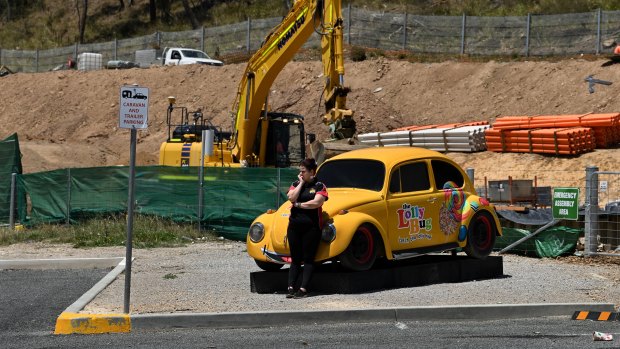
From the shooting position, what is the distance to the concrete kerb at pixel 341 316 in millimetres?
11148

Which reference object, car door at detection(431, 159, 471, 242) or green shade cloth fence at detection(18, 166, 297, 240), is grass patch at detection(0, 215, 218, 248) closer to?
green shade cloth fence at detection(18, 166, 297, 240)

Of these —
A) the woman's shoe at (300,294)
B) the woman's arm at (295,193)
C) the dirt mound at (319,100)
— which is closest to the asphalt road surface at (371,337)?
the woman's shoe at (300,294)

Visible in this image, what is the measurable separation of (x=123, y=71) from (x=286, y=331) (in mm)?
44988

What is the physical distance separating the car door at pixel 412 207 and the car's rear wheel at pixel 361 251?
0.48 metres

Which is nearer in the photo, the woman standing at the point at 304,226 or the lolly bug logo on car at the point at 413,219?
the woman standing at the point at 304,226

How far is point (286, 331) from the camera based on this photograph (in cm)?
1084

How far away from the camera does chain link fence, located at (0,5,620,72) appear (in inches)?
1690

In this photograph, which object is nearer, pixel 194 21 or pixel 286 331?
pixel 286 331

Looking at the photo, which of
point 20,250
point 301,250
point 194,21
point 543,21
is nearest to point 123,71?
point 194,21

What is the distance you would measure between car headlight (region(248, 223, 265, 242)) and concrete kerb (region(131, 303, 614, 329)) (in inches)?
100

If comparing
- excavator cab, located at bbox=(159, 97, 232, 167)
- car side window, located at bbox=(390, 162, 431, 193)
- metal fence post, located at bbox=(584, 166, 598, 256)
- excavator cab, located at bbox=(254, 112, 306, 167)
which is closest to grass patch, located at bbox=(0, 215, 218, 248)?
excavator cab, located at bbox=(159, 97, 232, 167)

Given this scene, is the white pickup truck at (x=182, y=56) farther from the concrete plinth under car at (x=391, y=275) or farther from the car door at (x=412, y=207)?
the car door at (x=412, y=207)

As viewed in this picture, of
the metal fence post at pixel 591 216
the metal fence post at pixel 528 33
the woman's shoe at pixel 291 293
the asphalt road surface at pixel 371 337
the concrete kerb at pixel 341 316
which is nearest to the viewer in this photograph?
the asphalt road surface at pixel 371 337

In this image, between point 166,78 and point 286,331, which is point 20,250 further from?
point 166,78
